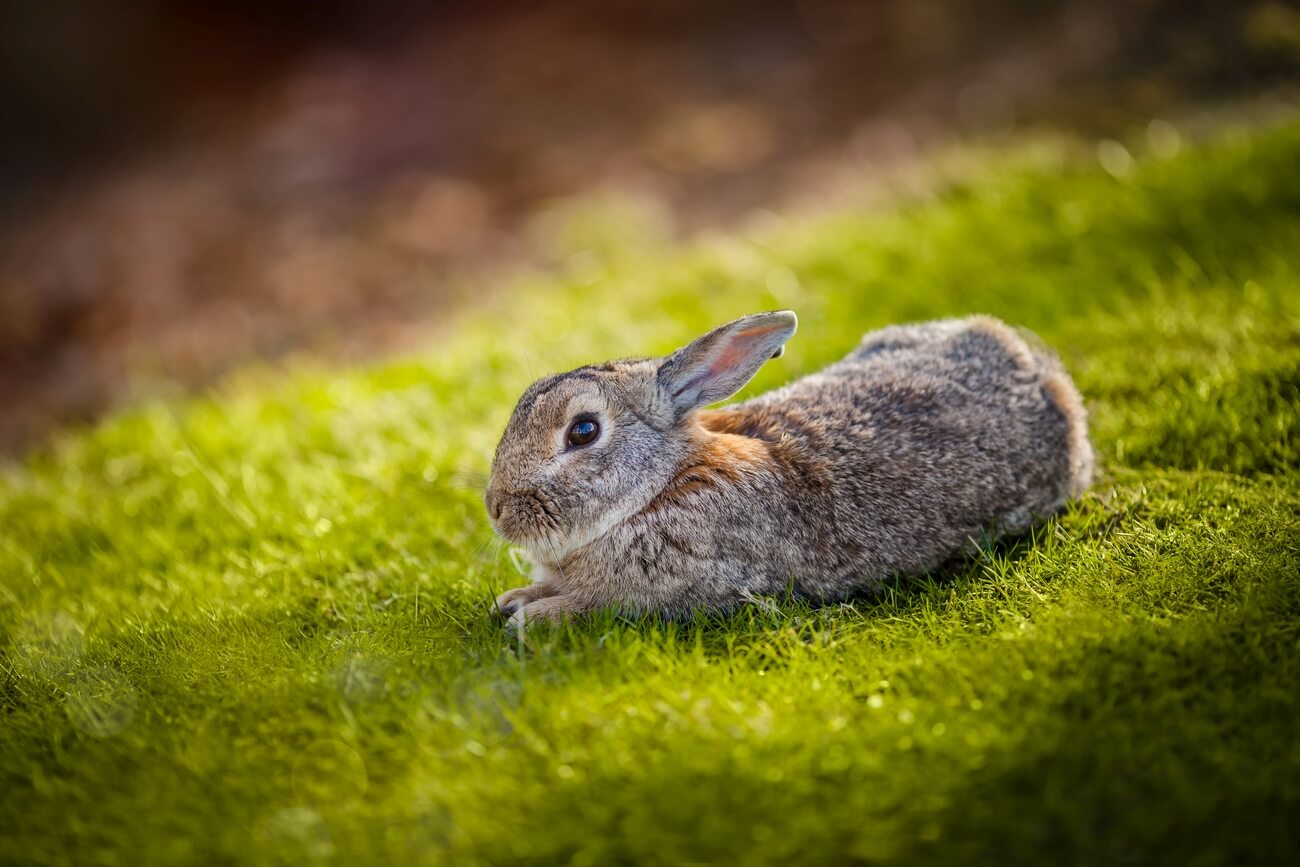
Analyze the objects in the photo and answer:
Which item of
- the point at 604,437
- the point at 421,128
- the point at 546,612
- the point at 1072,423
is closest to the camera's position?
the point at 546,612

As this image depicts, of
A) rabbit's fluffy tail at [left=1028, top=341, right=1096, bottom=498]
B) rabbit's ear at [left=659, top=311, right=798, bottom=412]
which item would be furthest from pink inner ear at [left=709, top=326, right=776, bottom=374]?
rabbit's fluffy tail at [left=1028, top=341, right=1096, bottom=498]

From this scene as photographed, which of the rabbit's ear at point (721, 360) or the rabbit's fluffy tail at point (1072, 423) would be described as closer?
the rabbit's ear at point (721, 360)

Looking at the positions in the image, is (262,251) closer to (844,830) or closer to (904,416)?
(904,416)

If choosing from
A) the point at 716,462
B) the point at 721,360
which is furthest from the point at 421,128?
the point at 716,462

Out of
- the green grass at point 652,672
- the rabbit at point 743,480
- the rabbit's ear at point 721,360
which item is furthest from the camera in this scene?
the rabbit's ear at point 721,360

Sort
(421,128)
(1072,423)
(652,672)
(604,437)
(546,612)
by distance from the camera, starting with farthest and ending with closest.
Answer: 1. (421,128)
2. (1072,423)
3. (604,437)
4. (546,612)
5. (652,672)

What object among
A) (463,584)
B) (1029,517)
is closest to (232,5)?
(463,584)

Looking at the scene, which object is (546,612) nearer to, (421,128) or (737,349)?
(737,349)

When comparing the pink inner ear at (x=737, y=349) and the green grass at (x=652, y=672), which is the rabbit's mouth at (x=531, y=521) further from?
the pink inner ear at (x=737, y=349)

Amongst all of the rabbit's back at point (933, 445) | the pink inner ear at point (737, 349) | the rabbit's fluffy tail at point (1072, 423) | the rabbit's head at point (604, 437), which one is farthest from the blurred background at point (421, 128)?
the rabbit's fluffy tail at point (1072, 423)
